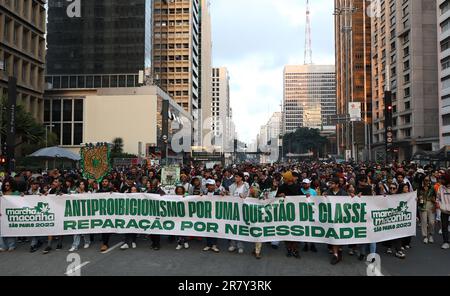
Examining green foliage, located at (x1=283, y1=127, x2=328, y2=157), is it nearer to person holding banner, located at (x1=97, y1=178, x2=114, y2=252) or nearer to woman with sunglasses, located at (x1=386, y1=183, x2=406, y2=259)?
woman with sunglasses, located at (x1=386, y1=183, x2=406, y2=259)

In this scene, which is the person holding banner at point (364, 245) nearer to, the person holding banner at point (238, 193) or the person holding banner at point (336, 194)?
the person holding banner at point (336, 194)

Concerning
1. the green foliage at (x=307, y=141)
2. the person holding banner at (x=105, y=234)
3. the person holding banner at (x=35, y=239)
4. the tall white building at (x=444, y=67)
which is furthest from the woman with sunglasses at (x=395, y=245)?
the green foliage at (x=307, y=141)

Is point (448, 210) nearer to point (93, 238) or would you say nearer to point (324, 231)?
point (324, 231)

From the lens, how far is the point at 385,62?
7956 centimetres

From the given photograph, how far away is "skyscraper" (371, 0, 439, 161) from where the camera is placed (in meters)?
65.1

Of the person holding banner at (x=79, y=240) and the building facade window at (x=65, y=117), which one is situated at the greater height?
the building facade window at (x=65, y=117)

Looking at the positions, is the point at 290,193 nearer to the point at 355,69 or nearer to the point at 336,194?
the point at 336,194

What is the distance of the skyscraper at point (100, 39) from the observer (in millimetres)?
71125

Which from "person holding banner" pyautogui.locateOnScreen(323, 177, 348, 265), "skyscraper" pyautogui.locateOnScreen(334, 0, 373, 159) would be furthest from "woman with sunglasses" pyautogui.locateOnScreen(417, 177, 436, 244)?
"skyscraper" pyautogui.locateOnScreen(334, 0, 373, 159)

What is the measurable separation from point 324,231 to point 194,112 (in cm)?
10112

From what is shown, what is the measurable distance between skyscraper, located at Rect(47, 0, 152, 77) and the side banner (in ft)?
215

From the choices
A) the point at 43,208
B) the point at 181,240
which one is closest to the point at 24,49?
the point at 43,208

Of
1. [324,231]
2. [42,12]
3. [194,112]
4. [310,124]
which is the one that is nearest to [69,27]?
[42,12]

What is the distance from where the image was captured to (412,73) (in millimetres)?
65875
